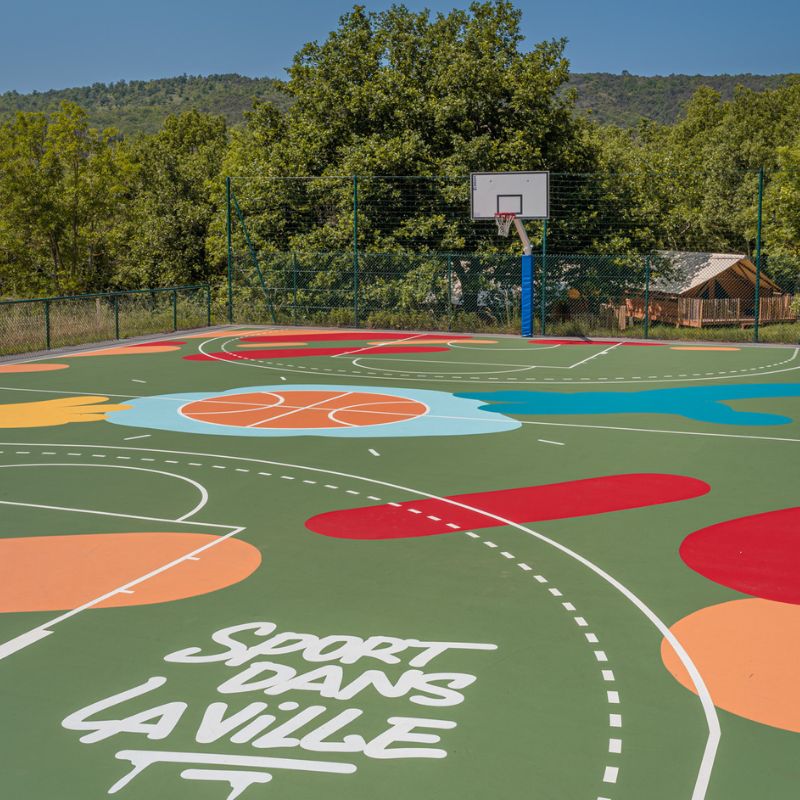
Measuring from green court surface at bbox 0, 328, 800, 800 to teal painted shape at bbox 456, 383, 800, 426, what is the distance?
368 mm

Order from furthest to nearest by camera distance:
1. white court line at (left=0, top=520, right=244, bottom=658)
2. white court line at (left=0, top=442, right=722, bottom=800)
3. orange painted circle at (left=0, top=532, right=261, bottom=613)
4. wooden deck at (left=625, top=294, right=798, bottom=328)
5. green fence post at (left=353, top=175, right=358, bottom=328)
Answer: wooden deck at (left=625, top=294, right=798, bottom=328) → green fence post at (left=353, top=175, right=358, bottom=328) → orange painted circle at (left=0, top=532, right=261, bottom=613) → white court line at (left=0, top=520, right=244, bottom=658) → white court line at (left=0, top=442, right=722, bottom=800)

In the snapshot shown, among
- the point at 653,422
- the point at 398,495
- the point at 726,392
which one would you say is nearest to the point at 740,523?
the point at 398,495

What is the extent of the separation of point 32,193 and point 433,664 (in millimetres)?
44680

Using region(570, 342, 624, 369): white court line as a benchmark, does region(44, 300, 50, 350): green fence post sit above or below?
above

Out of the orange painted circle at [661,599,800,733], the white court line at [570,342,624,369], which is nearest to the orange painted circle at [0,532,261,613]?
the orange painted circle at [661,599,800,733]

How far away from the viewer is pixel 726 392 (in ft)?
60.6

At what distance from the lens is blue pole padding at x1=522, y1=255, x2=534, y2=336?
93.2 ft

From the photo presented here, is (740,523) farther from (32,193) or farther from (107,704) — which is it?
(32,193)

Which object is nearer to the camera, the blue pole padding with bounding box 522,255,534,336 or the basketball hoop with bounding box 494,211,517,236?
the blue pole padding with bounding box 522,255,534,336

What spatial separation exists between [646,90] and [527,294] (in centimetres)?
15998

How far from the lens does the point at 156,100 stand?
596 ft

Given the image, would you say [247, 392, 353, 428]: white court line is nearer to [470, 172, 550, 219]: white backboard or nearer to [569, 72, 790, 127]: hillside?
[470, 172, 550, 219]: white backboard

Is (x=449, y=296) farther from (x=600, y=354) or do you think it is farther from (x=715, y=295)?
(x=715, y=295)

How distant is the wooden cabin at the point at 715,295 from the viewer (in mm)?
36469
